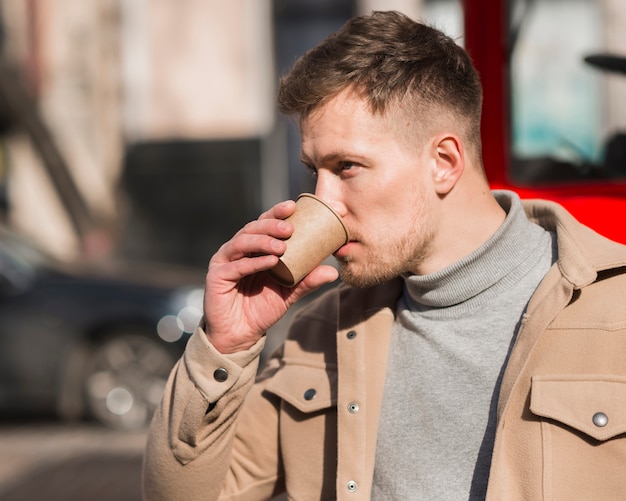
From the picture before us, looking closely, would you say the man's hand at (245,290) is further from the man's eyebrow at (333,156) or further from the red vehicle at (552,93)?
the red vehicle at (552,93)

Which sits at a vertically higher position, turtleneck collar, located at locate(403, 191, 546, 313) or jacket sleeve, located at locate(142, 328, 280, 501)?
turtleneck collar, located at locate(403, 191, 546, 313)

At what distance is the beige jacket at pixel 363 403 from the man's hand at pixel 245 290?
0.05m

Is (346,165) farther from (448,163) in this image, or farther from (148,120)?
(148,120)

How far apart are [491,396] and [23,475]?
5.55 m

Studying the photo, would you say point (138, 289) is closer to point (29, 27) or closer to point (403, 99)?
point (403, 99)

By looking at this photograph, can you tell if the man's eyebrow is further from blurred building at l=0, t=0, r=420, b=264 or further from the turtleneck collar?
blurred building at l=0, t=0, r=420, b=264

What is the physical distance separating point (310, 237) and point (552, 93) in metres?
1.77

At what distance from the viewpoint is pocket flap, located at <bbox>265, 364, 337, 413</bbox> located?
2.62 metres

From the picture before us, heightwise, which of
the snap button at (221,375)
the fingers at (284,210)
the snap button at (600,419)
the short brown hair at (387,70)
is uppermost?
the short brown hair at (387,70)

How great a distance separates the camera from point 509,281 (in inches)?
97.3

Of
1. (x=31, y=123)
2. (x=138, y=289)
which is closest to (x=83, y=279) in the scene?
(x=138, y=289)

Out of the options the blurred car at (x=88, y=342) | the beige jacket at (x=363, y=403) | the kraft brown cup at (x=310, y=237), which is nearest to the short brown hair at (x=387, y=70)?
the kraft brown cup at (x=310, y=237)

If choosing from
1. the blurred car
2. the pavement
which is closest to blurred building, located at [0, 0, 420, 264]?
the blurred car

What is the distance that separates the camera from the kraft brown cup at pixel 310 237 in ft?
7.93
